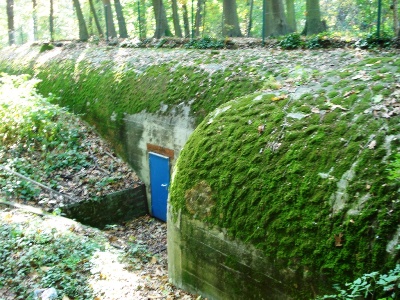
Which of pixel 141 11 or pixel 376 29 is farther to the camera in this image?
pixel 141 11

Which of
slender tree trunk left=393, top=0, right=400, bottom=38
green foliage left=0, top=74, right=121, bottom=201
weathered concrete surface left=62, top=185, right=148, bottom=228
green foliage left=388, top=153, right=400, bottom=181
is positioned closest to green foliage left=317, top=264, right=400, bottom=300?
green foliage left=388, top=153, right=400, bottom=181

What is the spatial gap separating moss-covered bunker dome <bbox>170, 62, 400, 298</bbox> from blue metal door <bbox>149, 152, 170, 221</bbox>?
3.56m

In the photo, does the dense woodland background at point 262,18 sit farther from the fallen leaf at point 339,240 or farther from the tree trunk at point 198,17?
the fallen leaf at point 339,240

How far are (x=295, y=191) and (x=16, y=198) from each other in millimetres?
6827

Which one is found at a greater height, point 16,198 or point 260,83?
point 260,83

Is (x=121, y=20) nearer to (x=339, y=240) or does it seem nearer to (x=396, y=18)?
(x=396, y=18)

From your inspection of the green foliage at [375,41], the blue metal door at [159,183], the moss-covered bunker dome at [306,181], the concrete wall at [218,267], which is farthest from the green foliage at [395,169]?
the green foliage at [375,41]

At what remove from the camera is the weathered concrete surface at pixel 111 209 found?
9.42 metres

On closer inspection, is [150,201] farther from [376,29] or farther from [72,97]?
[376,29]

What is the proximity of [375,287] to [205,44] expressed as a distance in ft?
40.7

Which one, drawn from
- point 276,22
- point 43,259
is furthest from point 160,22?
point 43,259

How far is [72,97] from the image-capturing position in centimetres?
1375

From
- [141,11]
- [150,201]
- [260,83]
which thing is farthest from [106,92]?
[141,11]

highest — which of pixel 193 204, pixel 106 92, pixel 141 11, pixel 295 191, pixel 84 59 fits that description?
pixel 141 11
